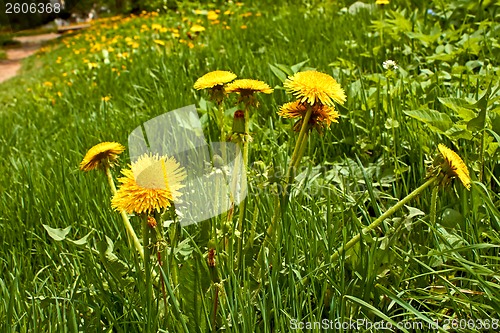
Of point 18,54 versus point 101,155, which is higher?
point 101,155

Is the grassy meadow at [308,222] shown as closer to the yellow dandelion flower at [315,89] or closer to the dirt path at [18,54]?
the yellow dandelion flower at [315,89]

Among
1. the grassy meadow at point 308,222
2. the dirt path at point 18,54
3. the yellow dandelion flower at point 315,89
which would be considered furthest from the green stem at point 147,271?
the dirt path at point 18,54

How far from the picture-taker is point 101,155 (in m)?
0.96

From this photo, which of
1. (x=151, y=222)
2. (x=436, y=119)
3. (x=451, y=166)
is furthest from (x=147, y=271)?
(x=436, y=119)

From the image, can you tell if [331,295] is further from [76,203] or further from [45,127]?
[45,127]

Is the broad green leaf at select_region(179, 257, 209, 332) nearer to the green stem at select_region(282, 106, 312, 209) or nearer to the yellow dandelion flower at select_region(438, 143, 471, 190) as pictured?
the green stem at select_region(282, 106, 312, 209)

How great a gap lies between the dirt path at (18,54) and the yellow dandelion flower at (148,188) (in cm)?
960

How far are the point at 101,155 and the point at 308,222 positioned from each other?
0.49 m

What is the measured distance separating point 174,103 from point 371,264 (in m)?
1.46

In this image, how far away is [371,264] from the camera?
929 mm

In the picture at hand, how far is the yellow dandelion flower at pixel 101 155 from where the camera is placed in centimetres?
93

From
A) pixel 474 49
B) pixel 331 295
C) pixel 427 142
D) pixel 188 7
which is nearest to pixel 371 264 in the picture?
pixel 331 295

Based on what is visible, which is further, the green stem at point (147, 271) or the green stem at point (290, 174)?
the green stem at point (290, 174)

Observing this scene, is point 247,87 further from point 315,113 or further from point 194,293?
point 194,293
